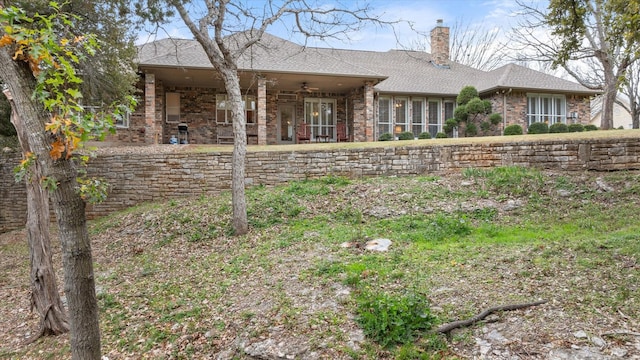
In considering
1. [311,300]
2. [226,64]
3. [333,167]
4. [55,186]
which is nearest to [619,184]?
[333,167]

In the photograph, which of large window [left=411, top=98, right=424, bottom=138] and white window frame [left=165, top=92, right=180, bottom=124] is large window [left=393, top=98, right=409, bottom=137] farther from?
white window frame [left=165, top=92, right=180, bottom=124]

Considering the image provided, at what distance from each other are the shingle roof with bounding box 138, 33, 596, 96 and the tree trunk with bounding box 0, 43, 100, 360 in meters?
11.0

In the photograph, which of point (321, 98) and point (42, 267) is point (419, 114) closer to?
point (321, 98)

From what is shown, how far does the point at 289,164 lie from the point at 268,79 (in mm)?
6275

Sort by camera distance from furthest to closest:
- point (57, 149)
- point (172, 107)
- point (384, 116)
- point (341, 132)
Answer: point (384, 116) < point (341, 132) < point (172, 107) < point (57, 149)

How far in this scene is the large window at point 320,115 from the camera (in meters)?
18.7

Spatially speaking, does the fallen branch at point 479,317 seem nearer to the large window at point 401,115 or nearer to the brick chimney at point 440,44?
the large window at point 401,115

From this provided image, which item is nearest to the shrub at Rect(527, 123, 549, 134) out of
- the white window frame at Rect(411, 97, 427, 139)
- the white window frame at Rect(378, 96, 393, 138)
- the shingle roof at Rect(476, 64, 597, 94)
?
the shingle roof at Rect(476, 64, 597, 94)

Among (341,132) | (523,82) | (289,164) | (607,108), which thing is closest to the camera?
(289,164)

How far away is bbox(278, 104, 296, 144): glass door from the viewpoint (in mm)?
18594

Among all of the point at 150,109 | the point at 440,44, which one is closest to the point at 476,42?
the point at 440,44

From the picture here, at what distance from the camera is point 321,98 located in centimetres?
1886

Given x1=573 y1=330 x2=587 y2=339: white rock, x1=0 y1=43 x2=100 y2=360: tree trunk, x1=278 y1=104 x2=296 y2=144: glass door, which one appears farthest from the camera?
x1=278 y1=104 x2=296 y2=144: glass door

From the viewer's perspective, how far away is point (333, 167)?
10734mm
